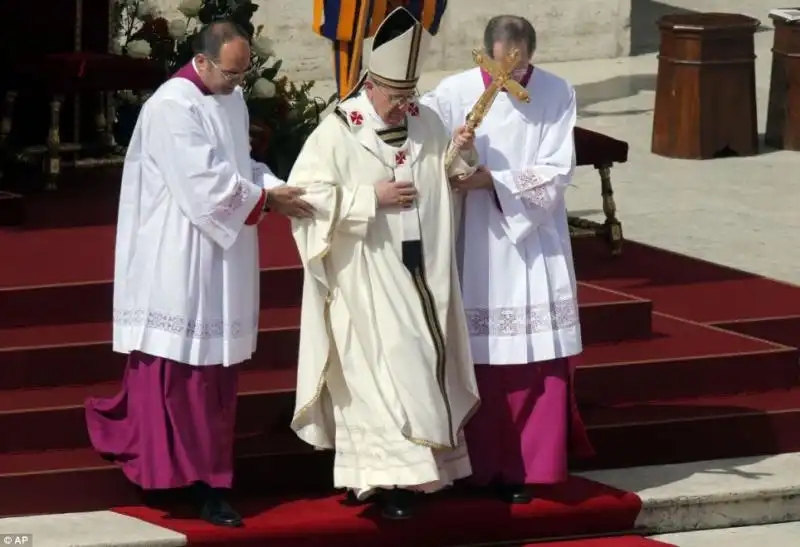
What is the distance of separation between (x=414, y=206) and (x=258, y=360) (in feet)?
4.15

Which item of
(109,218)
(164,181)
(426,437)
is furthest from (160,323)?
(109,218)

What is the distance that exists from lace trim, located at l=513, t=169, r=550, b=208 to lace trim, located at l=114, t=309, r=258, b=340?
1.11 metres

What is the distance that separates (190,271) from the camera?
8117 millimetres

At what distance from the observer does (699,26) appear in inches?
597

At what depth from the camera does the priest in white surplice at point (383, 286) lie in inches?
318

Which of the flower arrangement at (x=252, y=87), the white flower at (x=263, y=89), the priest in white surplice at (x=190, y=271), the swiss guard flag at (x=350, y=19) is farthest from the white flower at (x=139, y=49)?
the priest in white surplice at (x=190, y=271)

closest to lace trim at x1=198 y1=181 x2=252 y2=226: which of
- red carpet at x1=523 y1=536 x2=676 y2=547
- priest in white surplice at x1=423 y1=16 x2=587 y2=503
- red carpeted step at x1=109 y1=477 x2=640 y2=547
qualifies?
priest in white surplice at x1=423 y1=16 x2=587 y2=503

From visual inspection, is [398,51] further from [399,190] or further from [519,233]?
[519,233]

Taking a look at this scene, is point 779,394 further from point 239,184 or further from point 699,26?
point 699,26

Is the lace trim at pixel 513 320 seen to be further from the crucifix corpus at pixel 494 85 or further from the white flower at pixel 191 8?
the white flower at pixel 191 8

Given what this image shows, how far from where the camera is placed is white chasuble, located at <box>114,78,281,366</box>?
8039 millimetres

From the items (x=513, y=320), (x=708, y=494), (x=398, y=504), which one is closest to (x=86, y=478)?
(x=398, y=504)

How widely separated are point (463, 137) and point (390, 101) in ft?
0.92

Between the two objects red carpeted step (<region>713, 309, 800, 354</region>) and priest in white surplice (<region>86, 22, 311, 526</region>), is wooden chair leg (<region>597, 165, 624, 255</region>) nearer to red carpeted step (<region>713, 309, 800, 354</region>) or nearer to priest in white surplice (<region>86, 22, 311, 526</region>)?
red carpeted step (<region>713, 309, 800, 354</region>)
